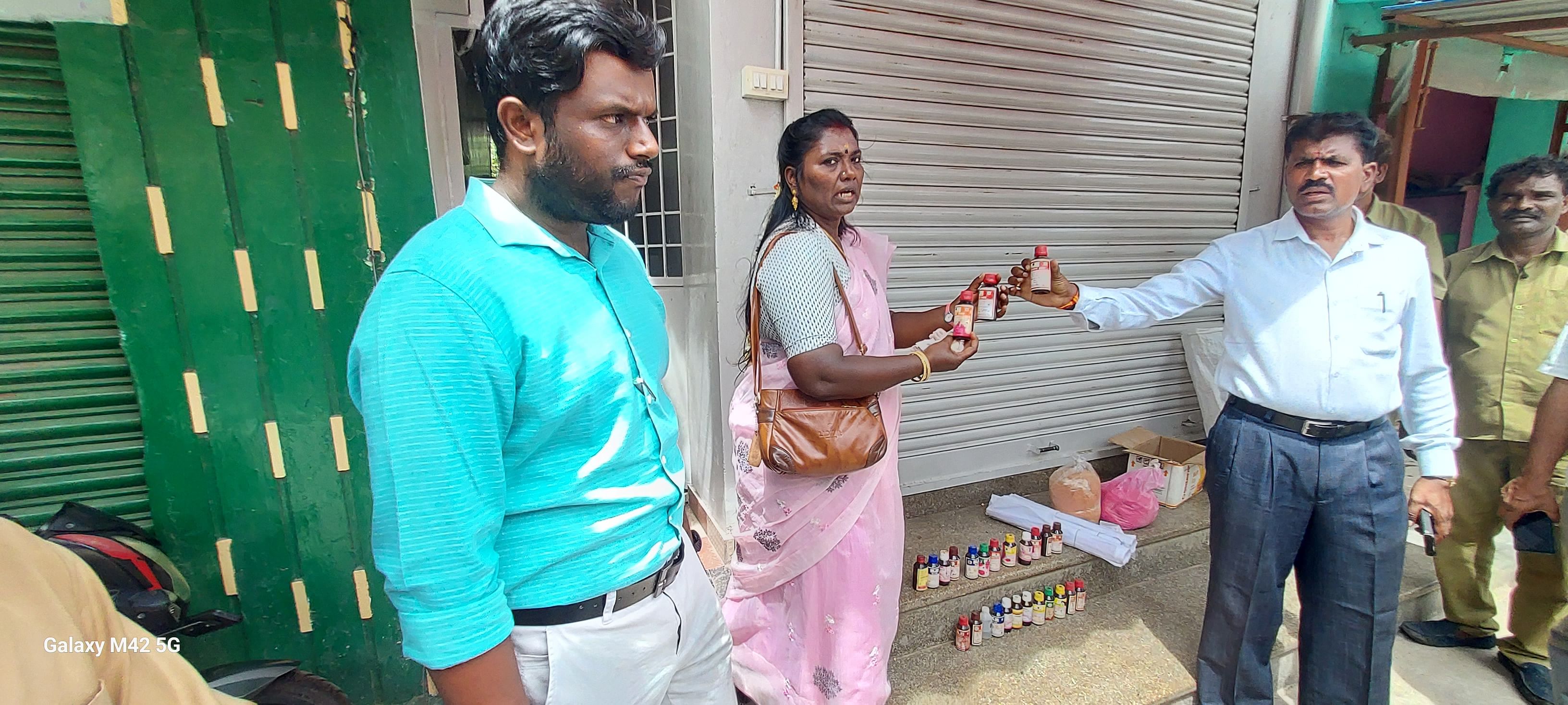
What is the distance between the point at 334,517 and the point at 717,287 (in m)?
1.63

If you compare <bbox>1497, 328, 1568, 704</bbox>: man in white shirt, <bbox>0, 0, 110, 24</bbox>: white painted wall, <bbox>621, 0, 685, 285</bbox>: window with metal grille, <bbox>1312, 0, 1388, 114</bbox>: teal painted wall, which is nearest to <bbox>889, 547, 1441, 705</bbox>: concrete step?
<bbox>1497, 328, 1568, 704</bbox>: man in white shirt

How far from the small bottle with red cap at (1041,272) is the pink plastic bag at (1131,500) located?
5.72 ft

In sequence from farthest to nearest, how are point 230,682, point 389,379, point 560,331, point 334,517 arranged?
1. point 334,517
2. point 230,682
3. point 560,331
4. point 389,379

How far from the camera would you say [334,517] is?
2314mm

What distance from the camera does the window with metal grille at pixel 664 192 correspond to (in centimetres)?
341

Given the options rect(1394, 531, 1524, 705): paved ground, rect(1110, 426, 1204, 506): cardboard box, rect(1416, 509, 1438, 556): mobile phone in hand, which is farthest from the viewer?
rect(1110, 426, 1204, 506): cardboard box

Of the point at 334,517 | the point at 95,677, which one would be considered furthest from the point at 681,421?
the point at 95,677

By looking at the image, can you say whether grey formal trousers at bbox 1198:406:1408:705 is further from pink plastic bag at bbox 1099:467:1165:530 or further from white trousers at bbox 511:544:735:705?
white trousers at bbox 511:544:735:705

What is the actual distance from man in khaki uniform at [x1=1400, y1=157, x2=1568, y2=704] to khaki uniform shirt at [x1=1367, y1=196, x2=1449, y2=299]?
0.30 metres

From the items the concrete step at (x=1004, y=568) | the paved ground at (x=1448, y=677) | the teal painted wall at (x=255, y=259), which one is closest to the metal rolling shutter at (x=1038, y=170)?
the concrete step at (x=1004, y=568)

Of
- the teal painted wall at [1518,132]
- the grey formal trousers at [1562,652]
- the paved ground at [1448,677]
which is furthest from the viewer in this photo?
the teal painted wall at [1518,132]

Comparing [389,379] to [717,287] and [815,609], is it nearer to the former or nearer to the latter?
[815,609]

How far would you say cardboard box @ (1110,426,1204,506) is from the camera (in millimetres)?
3820

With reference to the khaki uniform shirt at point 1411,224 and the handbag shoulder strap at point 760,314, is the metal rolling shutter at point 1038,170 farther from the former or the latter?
the handbag shoulder strap at point 760,314
